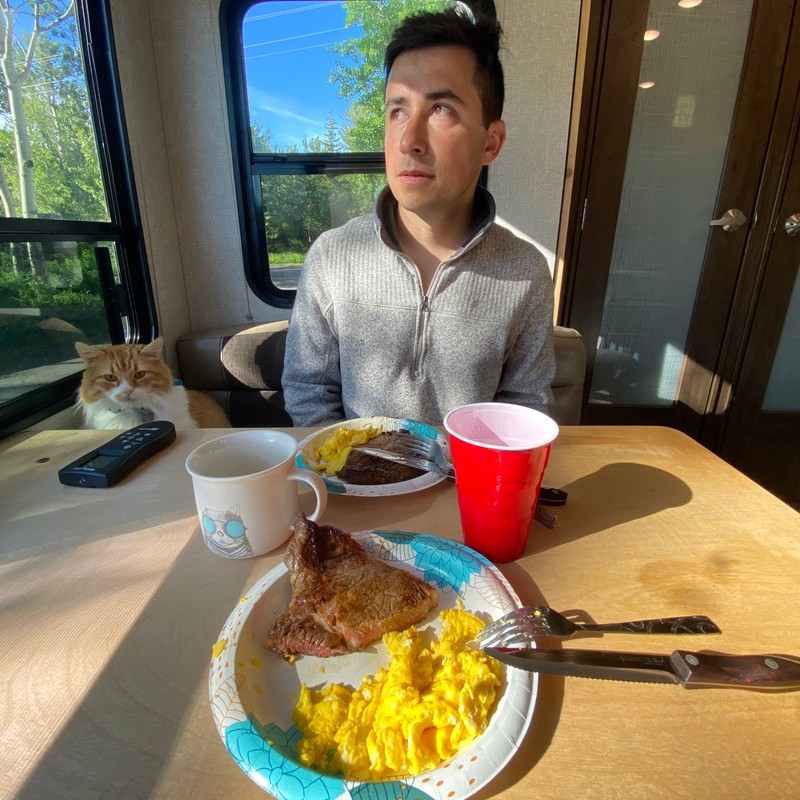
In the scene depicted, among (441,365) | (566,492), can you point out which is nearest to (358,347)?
(441,365)

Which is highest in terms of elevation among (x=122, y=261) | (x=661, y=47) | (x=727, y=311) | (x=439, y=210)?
(x=661, y=47)

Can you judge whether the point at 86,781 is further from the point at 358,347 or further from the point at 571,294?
the point at 571,294

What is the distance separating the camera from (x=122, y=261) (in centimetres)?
219

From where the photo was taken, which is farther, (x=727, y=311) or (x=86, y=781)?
(x=727, y=311)

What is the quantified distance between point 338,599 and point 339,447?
422 mm

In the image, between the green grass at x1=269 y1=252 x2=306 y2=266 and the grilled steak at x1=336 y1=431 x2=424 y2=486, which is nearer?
the grilled steak at x1=336 y1=431 x2=424 y2=486

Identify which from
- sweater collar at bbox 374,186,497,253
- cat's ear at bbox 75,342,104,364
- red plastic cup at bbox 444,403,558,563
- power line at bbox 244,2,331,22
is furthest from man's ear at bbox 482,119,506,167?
power line at bbox 244,2,331,22

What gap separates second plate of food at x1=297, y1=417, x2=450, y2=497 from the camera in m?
0.78

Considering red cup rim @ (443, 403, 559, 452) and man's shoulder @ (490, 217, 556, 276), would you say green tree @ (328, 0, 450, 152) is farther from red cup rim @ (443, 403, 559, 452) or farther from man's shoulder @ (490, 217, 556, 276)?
red cup rim @ (443, 403, 559, 452)

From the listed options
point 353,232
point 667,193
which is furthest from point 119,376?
point 667,193

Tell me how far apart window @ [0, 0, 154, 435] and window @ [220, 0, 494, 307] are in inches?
24.1

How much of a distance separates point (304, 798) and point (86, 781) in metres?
0.19

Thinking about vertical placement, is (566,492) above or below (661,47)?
below

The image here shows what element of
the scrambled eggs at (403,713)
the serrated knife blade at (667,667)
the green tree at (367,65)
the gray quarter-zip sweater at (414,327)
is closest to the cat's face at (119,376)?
the gray quarter-zip sweater at (414,327)
